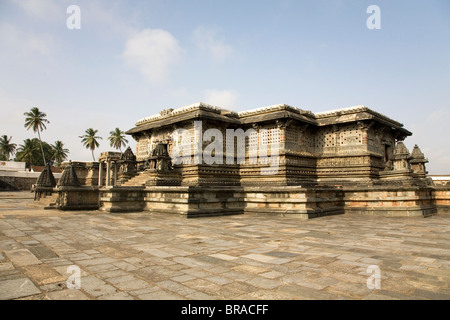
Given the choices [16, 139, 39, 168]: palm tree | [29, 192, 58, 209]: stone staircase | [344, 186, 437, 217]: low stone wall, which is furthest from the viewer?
[16, 139, 39, 168]: palm tree

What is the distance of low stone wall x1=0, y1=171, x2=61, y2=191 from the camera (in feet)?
118

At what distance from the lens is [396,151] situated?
1448 centimetres

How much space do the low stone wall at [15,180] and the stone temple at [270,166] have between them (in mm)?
26829

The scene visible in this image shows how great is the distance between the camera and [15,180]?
121 feet

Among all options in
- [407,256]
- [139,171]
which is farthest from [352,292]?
[139,171]

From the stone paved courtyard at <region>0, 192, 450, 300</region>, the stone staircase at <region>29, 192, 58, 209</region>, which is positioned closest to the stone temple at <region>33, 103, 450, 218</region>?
the stone staircase at <region>29, 192, 58, 209</region>

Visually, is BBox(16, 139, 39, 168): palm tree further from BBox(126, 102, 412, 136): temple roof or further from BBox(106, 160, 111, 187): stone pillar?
BBox(126, 102, 412, 136): temple roof

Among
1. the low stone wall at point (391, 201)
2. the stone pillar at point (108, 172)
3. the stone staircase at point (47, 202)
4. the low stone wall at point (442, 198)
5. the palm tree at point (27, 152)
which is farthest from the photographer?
the palm tree at point (27, 152)

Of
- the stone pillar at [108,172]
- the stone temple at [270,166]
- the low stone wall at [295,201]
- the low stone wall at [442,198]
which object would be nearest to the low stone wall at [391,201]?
the stone temple at [270,166]

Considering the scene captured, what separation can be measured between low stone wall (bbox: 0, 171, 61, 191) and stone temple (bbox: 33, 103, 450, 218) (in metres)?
26.8

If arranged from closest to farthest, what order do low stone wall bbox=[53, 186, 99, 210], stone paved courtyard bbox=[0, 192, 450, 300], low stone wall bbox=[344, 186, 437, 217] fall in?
stone paved courtyard bbox=[0, 192, 450, 300] → low stone wall bbox=[344, 186, 437, 217] → low stone wall bbox=[53, 186, 99, 210]

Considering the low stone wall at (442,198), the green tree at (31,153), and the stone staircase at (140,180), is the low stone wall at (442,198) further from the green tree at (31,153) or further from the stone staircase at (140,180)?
the green tree at (31,153)

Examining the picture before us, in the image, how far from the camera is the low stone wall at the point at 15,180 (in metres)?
35.9
